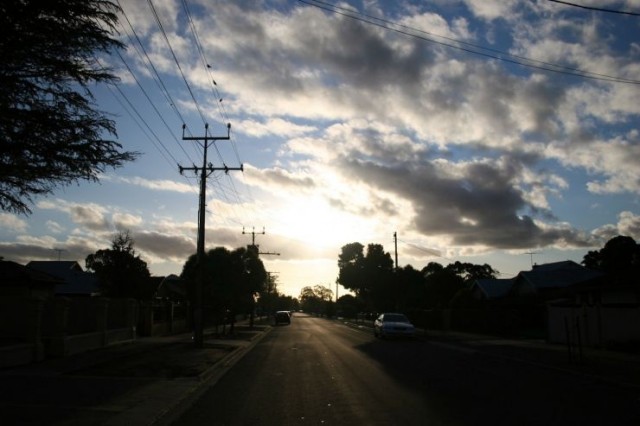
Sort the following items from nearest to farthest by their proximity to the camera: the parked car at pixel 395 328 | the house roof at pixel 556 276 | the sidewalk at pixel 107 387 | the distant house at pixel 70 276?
1. the sidewalk at pixel 107 387
2. the parked car at pixel 395 328
3. the house roof at pixel 556 276
4. the distant house at pixel 70 276

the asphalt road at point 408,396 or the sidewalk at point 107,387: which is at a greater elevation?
the sidewalk at point 107,387

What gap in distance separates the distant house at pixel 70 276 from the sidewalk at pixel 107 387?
121ft

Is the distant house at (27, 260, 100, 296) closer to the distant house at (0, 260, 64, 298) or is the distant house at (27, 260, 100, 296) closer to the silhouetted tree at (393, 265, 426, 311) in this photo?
the distant house at (0, 260, 64, 298)

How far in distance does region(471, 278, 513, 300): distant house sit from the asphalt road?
3886 cm

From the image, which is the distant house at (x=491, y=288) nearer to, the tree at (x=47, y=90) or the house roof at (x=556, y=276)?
the house roof at (x=556, y=276)

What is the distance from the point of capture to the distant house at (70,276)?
184 ft

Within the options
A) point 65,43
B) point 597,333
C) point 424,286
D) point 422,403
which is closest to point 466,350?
point 597,333

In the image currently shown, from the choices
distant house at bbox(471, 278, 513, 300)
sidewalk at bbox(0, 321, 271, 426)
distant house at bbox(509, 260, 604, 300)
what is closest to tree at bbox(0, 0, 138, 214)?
sidewalk at bbox(0, 321, 271, 426)

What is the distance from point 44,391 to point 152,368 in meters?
4.98

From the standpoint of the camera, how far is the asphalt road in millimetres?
9961

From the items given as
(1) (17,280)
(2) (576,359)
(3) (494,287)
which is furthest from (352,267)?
(2) (576,359)

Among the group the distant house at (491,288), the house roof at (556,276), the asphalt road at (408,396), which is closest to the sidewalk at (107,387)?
the asphalt road at (408,396)

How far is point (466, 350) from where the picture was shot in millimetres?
26953

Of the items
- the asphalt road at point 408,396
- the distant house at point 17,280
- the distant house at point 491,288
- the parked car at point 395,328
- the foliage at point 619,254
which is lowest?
the asphalt road at point 408,396
